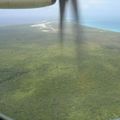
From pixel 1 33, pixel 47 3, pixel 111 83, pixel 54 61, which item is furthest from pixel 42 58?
pixel 47 3

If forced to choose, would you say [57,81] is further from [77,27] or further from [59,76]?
[77,27]

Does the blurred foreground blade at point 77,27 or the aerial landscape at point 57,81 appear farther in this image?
the aerial landscape at point 57,81

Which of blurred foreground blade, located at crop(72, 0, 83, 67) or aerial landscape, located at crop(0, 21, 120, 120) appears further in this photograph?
aerial landscape, located at crop(0, 21, 120, 120)

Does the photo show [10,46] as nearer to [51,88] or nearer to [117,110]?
[51,88]

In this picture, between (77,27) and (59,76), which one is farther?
(59,76)

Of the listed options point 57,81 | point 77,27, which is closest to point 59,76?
point 57,81

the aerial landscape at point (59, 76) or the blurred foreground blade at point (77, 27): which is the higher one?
the blurred foreground blade at point (77, 27)

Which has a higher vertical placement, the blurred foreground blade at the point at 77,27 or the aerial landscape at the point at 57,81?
the blurred foreground blade at the point at 77,27

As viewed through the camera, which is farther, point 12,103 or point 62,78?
point 62,78
